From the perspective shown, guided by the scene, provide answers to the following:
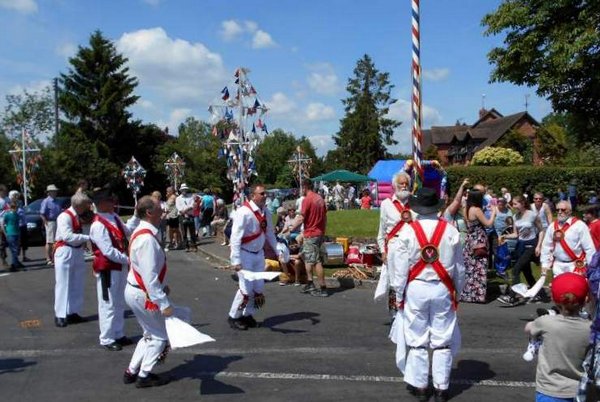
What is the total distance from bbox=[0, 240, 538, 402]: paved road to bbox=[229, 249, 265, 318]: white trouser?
309 mm

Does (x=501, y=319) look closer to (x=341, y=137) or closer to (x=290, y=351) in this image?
(x=290, y=351)

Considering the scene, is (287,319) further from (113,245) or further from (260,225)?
(113,245)

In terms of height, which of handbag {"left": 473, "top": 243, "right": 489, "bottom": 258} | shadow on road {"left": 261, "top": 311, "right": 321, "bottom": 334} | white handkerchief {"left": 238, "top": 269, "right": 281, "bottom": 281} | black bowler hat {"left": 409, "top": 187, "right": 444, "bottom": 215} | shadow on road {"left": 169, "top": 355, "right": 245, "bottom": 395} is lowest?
shadow on road {"left": 169, "top": 355, "right": 245, "bottom": 395}

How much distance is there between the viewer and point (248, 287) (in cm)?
800

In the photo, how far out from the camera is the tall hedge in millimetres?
33250

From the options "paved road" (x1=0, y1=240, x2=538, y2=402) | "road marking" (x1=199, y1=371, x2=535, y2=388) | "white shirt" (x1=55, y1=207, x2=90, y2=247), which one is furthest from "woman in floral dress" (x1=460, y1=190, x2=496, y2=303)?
"white shirt" (x1=55, y1=207, x2=90, y2=247)

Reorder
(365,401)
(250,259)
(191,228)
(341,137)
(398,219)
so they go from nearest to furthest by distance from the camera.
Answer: (365,401) < (398,219) < (250,259) < (191,228) < (341,137)

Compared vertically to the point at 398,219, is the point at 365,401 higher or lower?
lower

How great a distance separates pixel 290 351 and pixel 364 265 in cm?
580

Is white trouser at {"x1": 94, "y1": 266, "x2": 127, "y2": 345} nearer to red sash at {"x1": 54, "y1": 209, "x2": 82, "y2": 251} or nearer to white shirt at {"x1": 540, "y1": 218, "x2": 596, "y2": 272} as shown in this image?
red sash at {"x1": 54, "y1": 209, "x2": 82, "y2": 251}

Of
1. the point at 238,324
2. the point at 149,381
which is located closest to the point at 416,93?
the point at 238,324

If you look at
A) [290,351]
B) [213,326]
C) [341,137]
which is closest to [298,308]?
[213,326]

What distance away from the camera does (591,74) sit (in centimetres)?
2186

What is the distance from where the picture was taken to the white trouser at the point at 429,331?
17.3ft
